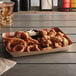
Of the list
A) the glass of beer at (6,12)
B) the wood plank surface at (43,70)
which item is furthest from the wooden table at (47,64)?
the glass of beer at (6,12)

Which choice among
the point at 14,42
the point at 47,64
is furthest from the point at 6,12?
the point at 47,64

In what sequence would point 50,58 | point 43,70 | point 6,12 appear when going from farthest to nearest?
point 6,12 → point 50,58 → point 43,70

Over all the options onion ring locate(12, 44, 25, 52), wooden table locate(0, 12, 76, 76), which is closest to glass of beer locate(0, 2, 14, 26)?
wooden table locate(0, 12, 76, 76)

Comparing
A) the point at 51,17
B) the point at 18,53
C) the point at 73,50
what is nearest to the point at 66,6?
the point at 51,17

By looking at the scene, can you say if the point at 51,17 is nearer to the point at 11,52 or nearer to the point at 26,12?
the point at 26,12

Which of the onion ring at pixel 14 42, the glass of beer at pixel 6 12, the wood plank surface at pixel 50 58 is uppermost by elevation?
the glass of beer at pixel 6 12

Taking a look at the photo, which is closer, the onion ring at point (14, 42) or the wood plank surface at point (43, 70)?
the wood plank surface at point (43, 70)

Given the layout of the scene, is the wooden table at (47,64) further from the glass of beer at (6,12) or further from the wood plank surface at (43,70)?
the glass of beer at (6,12)

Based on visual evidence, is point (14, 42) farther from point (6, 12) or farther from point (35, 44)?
point (6, 12)
